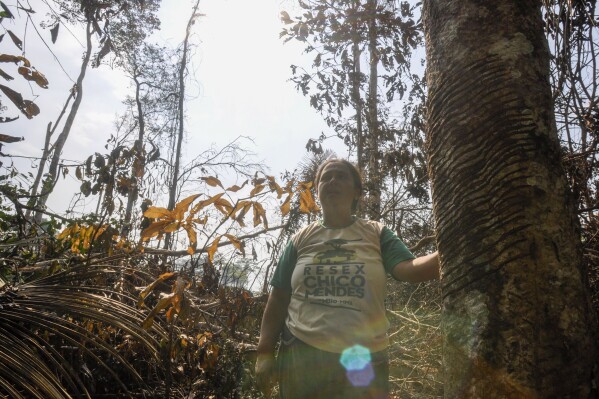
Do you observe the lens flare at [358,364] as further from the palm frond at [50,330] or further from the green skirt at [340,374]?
the palm frond at [50,330]

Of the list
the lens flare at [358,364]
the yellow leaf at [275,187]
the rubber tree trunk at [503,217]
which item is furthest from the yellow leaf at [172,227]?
the rubber tree trunk at [503,217]

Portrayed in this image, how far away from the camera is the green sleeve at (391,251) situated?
5.40 ft

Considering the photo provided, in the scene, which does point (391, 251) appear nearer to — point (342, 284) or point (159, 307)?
point (342, 284)

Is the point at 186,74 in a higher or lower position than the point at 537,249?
higher

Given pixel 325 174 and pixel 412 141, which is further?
pixel 412 141

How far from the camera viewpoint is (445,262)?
2.51 ft


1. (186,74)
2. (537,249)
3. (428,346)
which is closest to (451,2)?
(537,249)

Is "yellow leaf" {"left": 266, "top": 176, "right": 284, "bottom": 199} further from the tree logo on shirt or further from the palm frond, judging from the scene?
the palm frond

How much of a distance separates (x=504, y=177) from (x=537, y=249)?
5.3 inches

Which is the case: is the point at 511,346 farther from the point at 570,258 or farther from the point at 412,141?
the point at 412,141

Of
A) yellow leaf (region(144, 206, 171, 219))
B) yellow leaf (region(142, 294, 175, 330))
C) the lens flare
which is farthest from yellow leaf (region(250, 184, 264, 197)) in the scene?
the lens flare

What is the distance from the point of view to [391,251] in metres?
1.71

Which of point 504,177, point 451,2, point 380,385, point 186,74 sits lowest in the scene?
point 380,385

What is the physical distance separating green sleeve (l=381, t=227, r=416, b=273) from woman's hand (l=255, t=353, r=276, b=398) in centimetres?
70
